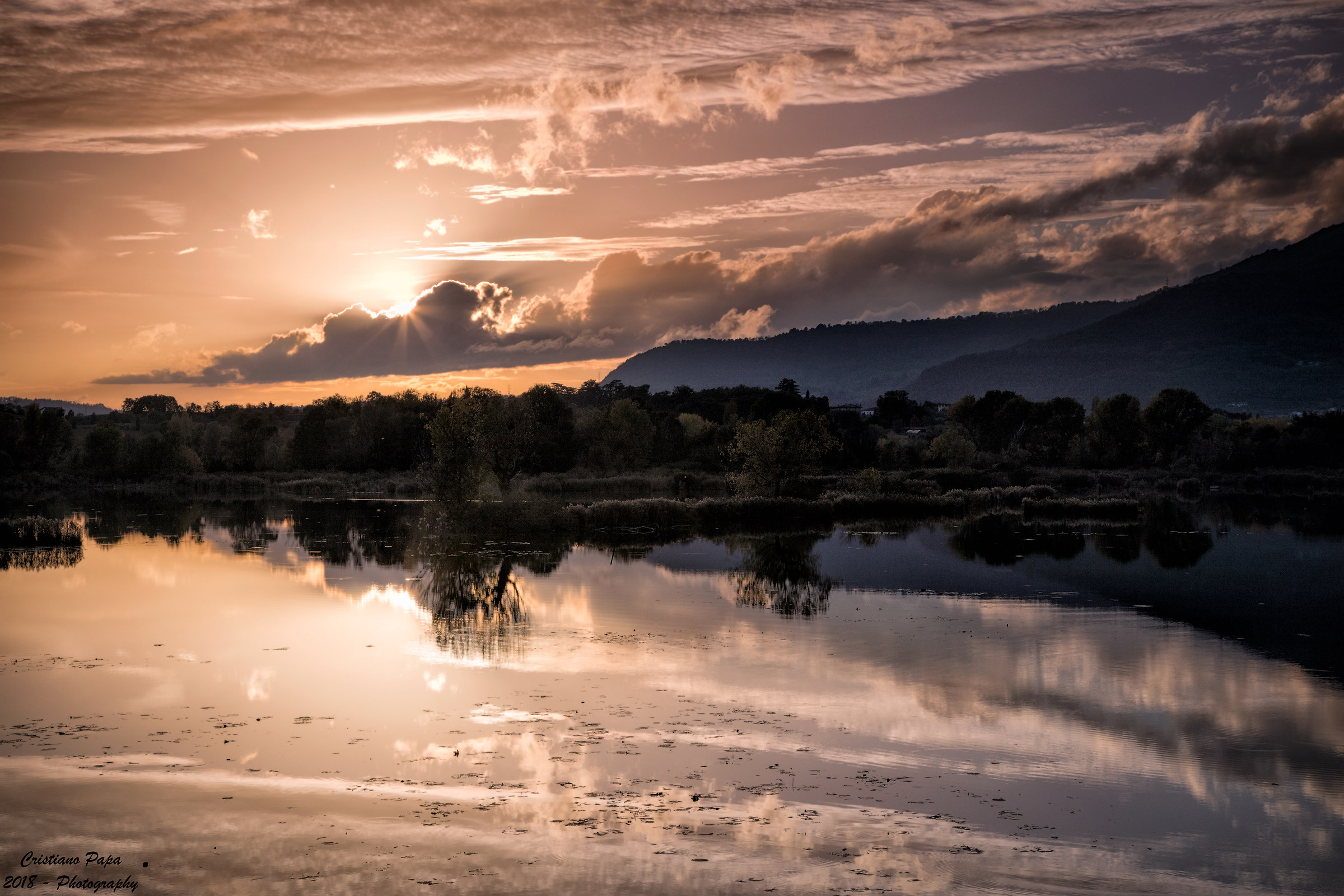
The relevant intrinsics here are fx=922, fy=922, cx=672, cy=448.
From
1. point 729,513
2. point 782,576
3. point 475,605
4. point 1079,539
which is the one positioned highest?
point 729,513

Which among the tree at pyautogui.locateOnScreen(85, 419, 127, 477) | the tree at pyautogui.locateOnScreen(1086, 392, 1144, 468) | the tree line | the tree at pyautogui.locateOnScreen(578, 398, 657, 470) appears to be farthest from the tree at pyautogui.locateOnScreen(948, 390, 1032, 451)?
the tree at pyautogui.locateOnScreen(85, 419, 127, 477)

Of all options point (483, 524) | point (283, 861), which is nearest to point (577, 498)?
point (483, 524)

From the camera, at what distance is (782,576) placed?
3925 centimetres

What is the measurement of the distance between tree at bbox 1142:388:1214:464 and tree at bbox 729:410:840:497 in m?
77.8

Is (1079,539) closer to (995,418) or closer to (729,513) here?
(729,513)

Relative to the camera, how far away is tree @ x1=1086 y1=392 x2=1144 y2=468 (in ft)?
410

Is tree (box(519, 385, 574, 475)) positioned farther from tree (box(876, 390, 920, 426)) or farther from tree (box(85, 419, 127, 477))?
tree (box(876, 390, 920, 426))

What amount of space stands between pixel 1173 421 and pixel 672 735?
419 feet

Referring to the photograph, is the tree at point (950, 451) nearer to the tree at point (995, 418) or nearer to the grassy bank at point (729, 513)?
the tree at point (995, 418)

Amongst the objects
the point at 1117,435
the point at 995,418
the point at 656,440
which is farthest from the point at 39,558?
the point at 1117,435

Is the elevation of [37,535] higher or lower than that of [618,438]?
lower

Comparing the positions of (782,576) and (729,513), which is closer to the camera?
(782,576)

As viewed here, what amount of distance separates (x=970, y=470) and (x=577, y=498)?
39.7 meters

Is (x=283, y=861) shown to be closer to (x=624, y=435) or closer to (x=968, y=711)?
(x=968, y=711)
